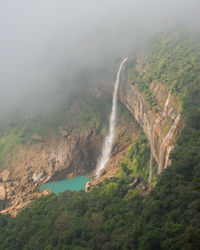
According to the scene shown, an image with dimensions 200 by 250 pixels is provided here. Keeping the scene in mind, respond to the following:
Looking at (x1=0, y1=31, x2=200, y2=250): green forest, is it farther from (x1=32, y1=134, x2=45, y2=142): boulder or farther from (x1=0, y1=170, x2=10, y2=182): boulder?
(x1=32, y1=134, x2=45, y2=142): boulder

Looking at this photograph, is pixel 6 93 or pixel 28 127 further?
pixel 6 93

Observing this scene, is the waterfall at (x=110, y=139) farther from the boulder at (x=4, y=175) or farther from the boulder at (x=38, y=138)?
the boulder at (x=4, y=175)

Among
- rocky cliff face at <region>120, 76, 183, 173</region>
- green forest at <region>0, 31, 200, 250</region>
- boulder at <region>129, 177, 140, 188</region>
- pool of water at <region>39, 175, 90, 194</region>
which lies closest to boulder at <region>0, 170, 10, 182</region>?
pool of water at <region>39, 175, 90, 194</region>

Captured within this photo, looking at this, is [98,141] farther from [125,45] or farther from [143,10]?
[143,10]

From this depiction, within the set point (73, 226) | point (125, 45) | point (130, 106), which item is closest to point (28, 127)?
point (130, 106)

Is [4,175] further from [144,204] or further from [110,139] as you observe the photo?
[144,204]

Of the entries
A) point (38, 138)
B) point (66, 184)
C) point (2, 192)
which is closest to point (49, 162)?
point (66, 184)

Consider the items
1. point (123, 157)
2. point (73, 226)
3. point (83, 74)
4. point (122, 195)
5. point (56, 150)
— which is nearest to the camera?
point (73, 226)
